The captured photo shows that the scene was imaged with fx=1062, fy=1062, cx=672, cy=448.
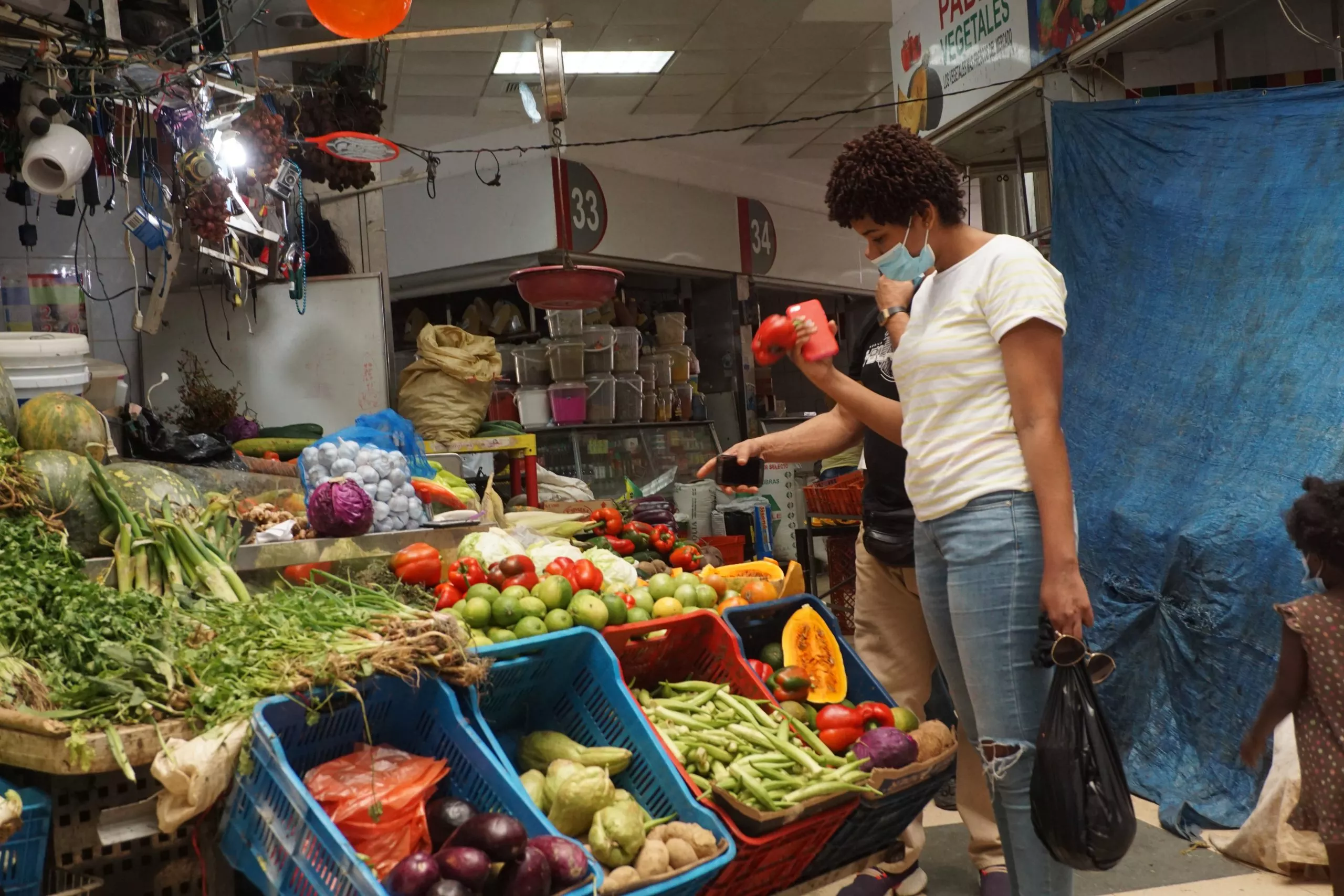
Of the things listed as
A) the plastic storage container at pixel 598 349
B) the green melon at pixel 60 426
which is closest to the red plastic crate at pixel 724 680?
the green melon at pixel 60 426

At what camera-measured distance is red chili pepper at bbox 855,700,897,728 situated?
3213 mm

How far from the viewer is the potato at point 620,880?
233 cm

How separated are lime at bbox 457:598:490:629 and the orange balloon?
219 centimetres

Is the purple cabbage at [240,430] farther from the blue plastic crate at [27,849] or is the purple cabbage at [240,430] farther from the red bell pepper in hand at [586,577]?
the blue plastic crate at [27,849]

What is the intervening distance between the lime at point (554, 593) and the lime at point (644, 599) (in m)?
0.26

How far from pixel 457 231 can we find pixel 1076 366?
6637 mm

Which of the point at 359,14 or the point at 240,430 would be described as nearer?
the point at 359,14

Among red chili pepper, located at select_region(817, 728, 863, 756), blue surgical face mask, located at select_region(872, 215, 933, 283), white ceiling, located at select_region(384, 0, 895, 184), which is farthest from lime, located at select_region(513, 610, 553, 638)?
white ceiling, located at select_region(384, 0, 895, 184)

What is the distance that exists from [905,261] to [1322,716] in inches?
69.6

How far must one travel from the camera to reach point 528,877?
2.19 meters

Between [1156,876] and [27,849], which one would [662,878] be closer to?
[27,849]

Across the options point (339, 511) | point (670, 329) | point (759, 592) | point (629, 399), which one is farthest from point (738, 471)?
point (670, 329)

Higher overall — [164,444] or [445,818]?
[164,444]

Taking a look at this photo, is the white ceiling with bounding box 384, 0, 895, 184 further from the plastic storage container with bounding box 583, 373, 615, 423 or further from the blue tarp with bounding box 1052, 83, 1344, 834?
the blue tarp with bounding box 1052, 83, 1344, 834
